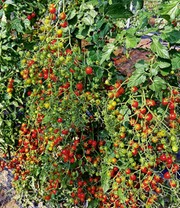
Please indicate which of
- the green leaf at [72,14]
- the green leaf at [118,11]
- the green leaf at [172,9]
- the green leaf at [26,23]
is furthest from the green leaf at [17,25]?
the green leaf at [172,9]

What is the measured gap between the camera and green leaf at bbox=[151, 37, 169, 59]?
3.30 ft

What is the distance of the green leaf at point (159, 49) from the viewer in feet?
3.30

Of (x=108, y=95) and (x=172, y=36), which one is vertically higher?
(x=172, y=36)

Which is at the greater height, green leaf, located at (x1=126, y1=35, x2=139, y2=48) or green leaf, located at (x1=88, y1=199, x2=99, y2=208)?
green leaf, located at (x1=126, y1=35, x2=139, y2=48)

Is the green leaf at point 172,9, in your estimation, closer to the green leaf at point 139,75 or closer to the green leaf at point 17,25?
the green leaf at point 139,75

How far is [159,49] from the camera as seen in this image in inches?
39.8

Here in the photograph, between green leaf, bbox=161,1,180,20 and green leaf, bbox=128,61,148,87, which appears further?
green leaf, bbox=128,61,148,87

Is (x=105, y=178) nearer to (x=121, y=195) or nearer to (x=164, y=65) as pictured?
(x=121, y=195)

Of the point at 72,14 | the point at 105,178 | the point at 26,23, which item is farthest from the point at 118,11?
the point at 105,178

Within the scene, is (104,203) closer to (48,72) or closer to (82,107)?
(82,107)

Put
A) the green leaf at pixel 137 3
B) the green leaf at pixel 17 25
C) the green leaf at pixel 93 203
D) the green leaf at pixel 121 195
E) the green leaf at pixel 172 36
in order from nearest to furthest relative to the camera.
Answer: the green leaf at pixel 172 36 < the green leaf at pixel 137 3 < the green leaf at pixel 121 195 < the green leaf at pixel 17 25 < the green leaf at pixel 93 203

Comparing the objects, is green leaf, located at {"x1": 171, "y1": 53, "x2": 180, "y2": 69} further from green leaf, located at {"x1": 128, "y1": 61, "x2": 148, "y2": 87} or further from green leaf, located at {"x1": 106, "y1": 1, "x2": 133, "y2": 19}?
green leaf, located at {"x1": 106, "y1": 1, "x2": 133, "y2": 19}

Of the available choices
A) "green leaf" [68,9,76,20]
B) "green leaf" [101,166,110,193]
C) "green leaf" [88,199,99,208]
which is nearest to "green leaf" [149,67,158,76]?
"green leaf" [68,9,76,20]

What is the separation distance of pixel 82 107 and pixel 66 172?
0.45 metres
